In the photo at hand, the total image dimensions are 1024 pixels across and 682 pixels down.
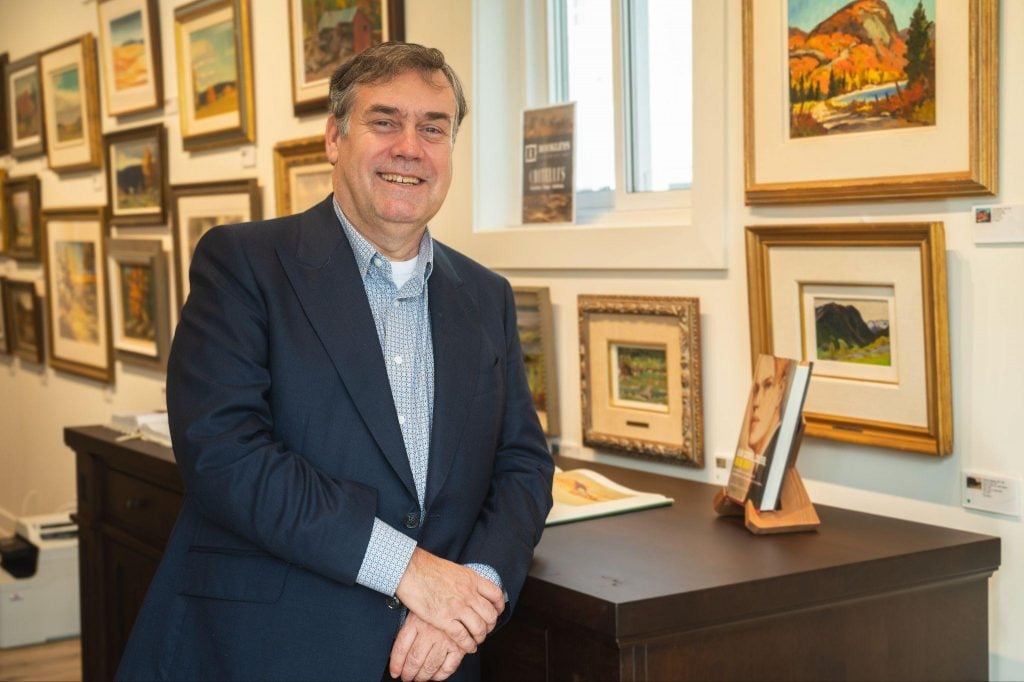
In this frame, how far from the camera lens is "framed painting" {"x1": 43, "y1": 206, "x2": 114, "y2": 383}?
19.7 feet

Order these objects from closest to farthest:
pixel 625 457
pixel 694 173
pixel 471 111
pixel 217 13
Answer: pixel 694 173 → pixel 625 457 → pixel 471 111 → pixel 217 13

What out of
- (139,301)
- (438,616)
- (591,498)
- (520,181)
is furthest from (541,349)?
(139,301)

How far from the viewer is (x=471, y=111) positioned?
3756mm

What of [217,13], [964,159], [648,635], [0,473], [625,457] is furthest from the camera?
[0,473]

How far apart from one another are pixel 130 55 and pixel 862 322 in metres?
3.95

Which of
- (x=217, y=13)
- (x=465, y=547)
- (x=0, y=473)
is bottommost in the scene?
(x=0, y=473)

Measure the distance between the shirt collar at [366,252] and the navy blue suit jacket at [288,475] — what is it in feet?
0.09

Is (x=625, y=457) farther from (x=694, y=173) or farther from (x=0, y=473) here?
(x=0, y=473)

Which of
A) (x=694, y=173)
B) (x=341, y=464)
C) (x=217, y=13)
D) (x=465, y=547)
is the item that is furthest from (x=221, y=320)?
(x=217, y=13)

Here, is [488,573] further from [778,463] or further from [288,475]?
[778,463]

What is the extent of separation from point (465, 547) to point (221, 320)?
607 millimetres

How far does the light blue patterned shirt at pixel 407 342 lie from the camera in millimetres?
2266

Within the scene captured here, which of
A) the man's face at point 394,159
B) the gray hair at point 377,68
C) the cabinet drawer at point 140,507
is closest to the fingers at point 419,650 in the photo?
the man's face at point 394,159

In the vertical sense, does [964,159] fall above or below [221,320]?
above
